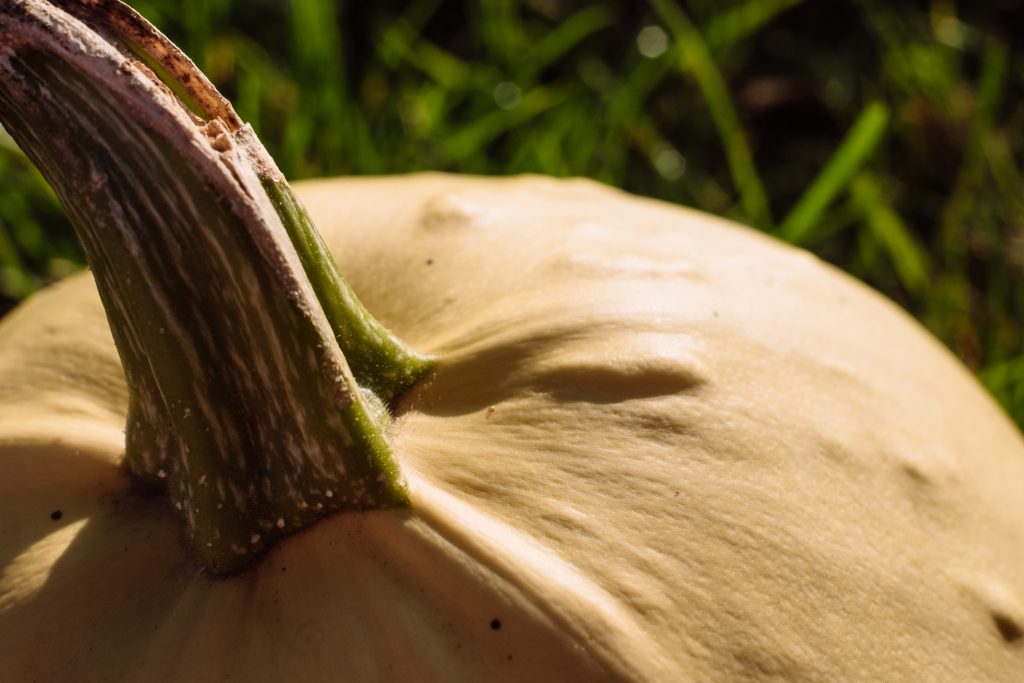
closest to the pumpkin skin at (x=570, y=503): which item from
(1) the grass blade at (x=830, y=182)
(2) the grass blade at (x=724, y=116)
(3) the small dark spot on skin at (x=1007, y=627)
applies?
(3) the small dark spot on skin at (x=1007, y=627)

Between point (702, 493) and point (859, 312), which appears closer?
point (702, 493)

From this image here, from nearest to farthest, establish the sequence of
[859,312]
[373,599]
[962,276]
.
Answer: [373,599] → [859,312] → [962,276]

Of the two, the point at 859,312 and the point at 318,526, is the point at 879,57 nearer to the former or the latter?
the point at 859,312

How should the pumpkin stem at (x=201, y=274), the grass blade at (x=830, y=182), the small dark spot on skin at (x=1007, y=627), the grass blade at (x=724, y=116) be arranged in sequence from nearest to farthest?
the pumpkin stem at (x=201, y=274)
the small dark spot on skin at (x=1007, y=627)
the grass blade at (x=830, y=182)
the grass blade at (x=724, y=116)

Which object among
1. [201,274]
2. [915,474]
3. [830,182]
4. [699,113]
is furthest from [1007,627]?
[699,113]

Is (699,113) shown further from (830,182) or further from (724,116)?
(830,182)

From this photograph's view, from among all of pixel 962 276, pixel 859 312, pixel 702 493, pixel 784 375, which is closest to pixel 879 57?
pixel 962 276

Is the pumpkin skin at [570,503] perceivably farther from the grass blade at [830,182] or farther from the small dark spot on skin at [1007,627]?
the grass blade at [830,182]
